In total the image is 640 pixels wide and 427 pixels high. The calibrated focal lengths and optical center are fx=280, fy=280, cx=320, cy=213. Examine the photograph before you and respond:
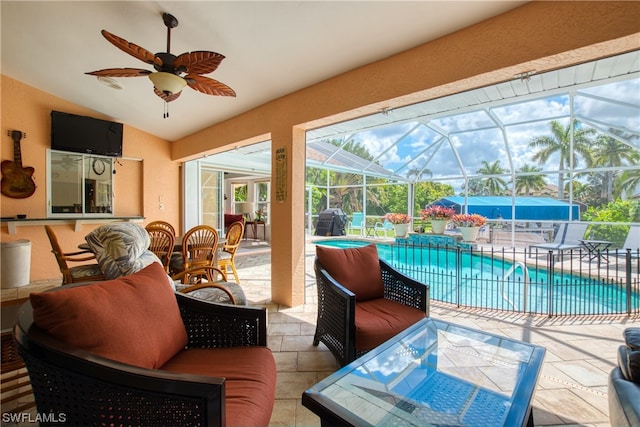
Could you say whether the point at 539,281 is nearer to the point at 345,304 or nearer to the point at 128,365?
the point at 345,304

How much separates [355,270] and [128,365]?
1752 mm

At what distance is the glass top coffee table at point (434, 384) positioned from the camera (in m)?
1.13

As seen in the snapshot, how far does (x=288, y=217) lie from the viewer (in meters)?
3.48

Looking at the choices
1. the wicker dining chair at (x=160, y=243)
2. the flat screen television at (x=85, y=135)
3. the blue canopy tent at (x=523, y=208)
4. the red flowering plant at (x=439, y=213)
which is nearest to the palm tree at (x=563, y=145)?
the blue canopy tent at (x=523, y=208)

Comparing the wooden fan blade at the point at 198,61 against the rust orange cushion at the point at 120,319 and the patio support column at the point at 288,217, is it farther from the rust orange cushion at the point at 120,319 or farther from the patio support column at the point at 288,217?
the rust orange cushion at the point at 120,319

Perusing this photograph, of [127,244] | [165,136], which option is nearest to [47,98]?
[165,136]

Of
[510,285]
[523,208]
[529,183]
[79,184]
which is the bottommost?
[510,285]

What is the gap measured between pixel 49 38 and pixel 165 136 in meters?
2.99

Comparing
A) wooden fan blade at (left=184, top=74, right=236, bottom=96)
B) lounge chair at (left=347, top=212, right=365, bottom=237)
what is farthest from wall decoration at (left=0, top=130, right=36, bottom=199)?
lounge chair at (left=347, top=212, right=365, bottom=237)

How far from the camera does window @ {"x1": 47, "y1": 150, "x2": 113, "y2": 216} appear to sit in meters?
4.82

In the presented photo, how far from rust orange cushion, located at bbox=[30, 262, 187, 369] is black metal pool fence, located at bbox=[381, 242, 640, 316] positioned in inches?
124

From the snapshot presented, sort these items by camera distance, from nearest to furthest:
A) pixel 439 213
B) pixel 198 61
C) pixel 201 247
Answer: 1. pixel 198 61
2. pixel 201 247
3. pixel 439 213

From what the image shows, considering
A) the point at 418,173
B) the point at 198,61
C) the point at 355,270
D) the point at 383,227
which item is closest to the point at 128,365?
the point at 355,270

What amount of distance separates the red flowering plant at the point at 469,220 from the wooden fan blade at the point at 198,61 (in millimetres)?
6890
